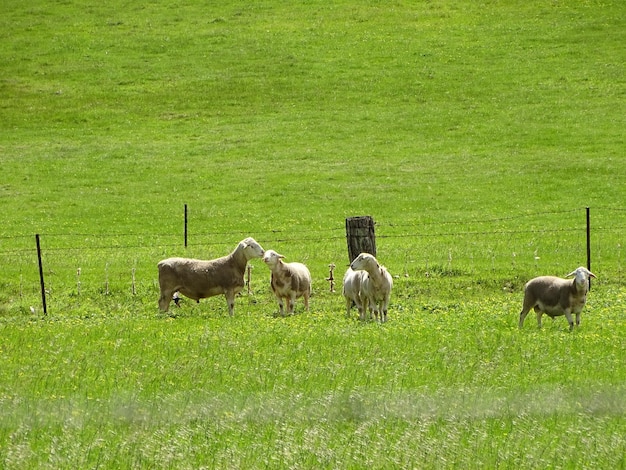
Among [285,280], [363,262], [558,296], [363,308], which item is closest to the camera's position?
[558,296]

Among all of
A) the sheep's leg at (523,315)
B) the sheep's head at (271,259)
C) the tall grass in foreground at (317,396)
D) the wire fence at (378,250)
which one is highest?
the sheep's head at (271,259)

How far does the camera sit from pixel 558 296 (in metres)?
19.5

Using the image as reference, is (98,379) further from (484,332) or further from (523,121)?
(523,121)

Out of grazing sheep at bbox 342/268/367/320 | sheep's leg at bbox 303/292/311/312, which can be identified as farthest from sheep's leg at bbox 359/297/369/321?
sheep's leg at bbox 303/292/311/312

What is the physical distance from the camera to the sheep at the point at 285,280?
23.8 meters

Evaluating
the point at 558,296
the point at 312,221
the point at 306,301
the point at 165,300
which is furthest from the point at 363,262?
the point at 312,221

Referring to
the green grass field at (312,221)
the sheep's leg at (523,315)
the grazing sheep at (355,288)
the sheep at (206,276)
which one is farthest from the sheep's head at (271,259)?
the sheep's leg at (523,315)

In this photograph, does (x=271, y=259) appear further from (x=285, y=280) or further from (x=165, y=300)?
(x=165, y=300)

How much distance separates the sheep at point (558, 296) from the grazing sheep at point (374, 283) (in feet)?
10.1

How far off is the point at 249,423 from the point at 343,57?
54955 millimetres

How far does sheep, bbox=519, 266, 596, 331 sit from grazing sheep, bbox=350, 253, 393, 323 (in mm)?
3086

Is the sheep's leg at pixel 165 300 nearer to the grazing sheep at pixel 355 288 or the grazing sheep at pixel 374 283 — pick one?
the grazing sheep at pixel 355 288

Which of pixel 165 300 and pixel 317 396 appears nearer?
pixel 317 396

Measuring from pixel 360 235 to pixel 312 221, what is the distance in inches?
535
